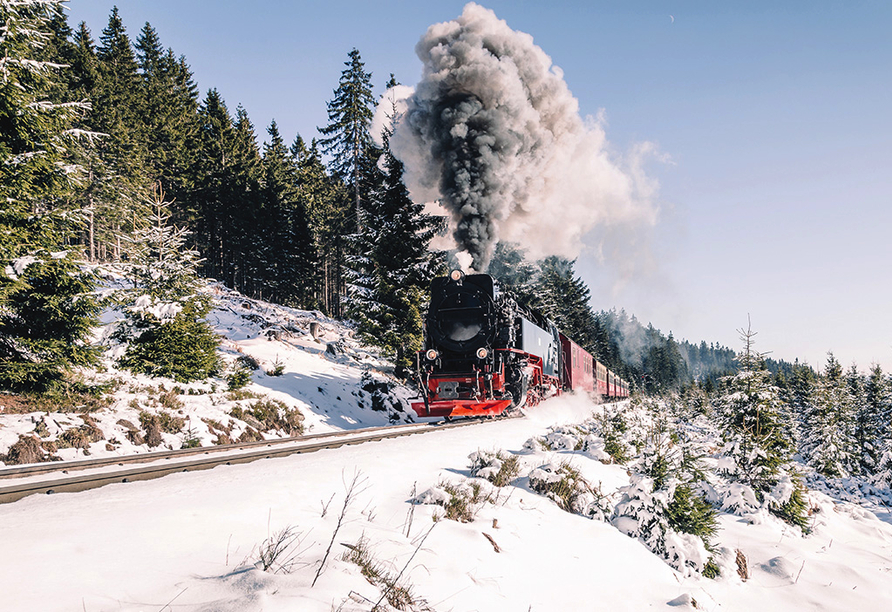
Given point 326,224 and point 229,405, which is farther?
point 326,224

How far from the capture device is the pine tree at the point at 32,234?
8.66 metres

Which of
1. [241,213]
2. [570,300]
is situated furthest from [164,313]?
[570,300]

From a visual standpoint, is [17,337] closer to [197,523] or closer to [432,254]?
[197,523]

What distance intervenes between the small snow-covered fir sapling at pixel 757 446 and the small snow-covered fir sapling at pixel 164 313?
1296cm

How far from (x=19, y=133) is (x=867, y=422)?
32.6m

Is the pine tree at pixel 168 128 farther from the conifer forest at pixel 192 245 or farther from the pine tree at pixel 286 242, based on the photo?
the pine tree at pixel 286 242

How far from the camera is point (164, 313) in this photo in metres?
11.7

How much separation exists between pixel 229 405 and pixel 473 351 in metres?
7.08

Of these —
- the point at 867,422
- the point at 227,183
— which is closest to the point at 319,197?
the point at 227,183

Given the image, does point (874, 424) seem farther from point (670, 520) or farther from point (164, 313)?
point (164, 313)

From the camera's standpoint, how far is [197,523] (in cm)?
409

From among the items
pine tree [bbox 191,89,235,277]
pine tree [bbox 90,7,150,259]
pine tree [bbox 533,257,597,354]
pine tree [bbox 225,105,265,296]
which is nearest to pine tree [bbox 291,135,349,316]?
pine tree [bbox 225,105,265,296]

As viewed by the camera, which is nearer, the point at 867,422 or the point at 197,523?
the point at 197,523

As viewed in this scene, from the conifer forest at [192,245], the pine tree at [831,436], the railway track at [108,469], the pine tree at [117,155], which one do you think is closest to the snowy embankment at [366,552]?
the railway track at [108,469]
